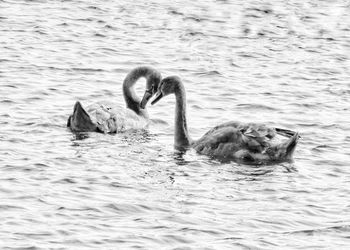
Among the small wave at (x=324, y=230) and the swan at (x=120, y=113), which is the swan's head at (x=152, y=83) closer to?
the swan at (x=120, y=113)

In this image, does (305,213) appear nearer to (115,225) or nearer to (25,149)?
(115,225)

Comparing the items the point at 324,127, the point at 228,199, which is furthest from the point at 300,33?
the point at 228,199

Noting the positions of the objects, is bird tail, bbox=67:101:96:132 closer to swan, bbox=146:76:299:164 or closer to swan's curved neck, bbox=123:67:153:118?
swan, bbox=146:76:299:164

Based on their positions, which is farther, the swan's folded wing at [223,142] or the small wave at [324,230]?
the swan's folded wing at [223,142]

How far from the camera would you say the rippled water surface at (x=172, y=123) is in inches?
529

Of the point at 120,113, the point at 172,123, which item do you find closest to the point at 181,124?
the point at 120,113

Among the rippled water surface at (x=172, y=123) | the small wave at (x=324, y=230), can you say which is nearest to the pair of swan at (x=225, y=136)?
the rippled water surface at (x=172, y=123)

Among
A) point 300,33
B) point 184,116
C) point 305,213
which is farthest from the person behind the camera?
point 300,33

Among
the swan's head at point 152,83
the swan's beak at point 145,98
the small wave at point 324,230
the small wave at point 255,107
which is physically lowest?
the small wave at point 324,230

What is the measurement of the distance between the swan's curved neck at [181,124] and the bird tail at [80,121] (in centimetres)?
134

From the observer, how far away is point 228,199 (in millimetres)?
14773

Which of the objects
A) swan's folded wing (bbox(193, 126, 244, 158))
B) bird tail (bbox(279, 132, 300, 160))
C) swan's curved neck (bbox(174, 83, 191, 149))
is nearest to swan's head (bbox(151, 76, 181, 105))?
swan's curved neck (bbox(174, 83, 191, 149))

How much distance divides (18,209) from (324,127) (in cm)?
724

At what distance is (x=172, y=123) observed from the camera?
2003cm
